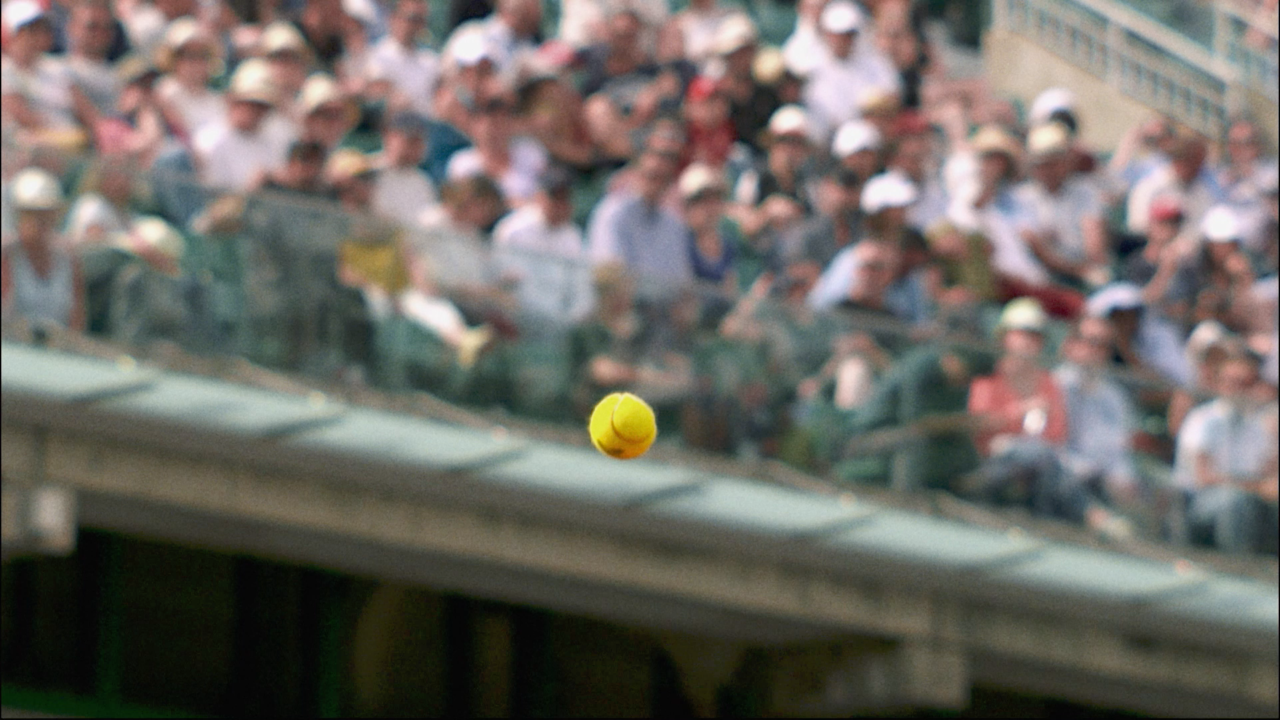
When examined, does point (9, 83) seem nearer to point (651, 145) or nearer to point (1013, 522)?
point (651, 145)

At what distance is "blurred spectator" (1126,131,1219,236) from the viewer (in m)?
17.7

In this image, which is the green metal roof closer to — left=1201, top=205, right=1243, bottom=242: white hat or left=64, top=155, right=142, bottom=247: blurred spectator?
left=64, top=155, right=142, bottom=247: blurred spectator

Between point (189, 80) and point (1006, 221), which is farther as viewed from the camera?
point (1006, 221)

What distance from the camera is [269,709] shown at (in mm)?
14680

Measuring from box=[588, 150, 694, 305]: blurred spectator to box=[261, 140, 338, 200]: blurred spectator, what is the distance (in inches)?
56.8

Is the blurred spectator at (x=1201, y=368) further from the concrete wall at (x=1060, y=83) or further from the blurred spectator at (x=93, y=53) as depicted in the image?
the blurred spectator at (x=93, y=53)

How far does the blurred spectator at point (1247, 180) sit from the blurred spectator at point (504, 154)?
4864 mm

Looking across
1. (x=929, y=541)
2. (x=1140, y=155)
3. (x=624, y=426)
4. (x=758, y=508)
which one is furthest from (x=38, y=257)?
(x=1140, y=155)

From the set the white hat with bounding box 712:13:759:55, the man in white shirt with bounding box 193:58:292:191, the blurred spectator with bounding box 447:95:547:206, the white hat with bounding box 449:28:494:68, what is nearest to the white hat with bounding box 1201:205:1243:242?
the white hat with bounding box 712:13:759:55

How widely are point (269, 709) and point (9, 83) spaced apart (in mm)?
3709

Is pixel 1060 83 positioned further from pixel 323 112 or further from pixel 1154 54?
pixel 323 112

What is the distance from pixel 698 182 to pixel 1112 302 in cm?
275

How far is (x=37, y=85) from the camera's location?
42.1 feet

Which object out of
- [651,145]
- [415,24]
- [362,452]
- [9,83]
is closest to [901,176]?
[651,145]
